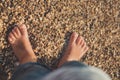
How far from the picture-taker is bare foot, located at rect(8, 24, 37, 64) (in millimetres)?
2273

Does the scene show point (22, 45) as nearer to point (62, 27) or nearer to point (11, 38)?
point (11, 38)

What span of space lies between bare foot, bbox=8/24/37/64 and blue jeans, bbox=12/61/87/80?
138 millimetres

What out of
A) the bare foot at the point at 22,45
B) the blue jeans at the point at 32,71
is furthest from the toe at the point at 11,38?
the blue jeans at the point at 32,71

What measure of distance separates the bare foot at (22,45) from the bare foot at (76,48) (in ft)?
0.98

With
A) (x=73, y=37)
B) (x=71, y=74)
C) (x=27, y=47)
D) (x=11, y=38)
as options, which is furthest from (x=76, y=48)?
(x=71, y=74)

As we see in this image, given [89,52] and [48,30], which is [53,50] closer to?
[48,30]

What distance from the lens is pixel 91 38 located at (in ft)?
8.43

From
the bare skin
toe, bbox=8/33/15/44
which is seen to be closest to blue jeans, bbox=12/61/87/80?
the bare skin

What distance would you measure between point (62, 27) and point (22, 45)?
357 mm

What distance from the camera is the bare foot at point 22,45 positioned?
2273mm

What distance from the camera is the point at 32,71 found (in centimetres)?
197

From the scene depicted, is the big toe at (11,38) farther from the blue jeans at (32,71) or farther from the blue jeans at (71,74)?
the blue jeans at (71,74)

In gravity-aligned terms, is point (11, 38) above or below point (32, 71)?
above

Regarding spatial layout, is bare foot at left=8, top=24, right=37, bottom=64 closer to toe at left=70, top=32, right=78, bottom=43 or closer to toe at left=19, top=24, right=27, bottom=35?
toe at left=19, top=24, right=27, bottom=35
